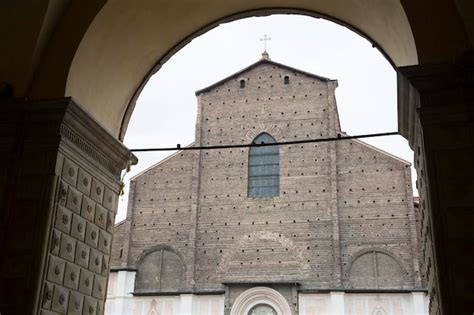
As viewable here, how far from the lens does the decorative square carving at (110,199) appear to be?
5448 millimetres

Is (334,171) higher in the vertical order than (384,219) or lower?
higher

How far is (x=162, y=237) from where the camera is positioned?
70.9 feet

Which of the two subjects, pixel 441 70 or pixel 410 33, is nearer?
pixel 441 70

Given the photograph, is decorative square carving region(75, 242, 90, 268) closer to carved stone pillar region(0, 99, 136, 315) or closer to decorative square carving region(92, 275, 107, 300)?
carved stone pillar region(0, 99, 136, 315)

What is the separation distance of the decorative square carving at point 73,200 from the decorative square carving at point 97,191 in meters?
0.26

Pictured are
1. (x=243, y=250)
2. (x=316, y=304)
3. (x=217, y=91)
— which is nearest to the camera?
(x=316, y=304)

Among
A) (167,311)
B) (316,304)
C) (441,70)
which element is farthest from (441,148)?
(167,311)

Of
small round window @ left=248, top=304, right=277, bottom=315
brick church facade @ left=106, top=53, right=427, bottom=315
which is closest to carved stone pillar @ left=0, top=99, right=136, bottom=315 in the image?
small round window @ left=248, top=304, right=277, bottom=315

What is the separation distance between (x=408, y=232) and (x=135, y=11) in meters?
16.5

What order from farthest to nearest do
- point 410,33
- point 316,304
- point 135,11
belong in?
point 316,304 < point 135,11 < point 410,33

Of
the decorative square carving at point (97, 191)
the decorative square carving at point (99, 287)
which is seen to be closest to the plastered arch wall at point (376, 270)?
the decorative square carving at point (99, 287)

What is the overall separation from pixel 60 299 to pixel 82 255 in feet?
1.69

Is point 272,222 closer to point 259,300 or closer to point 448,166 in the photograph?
point 259,300

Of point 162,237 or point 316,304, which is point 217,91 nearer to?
point 162,237
